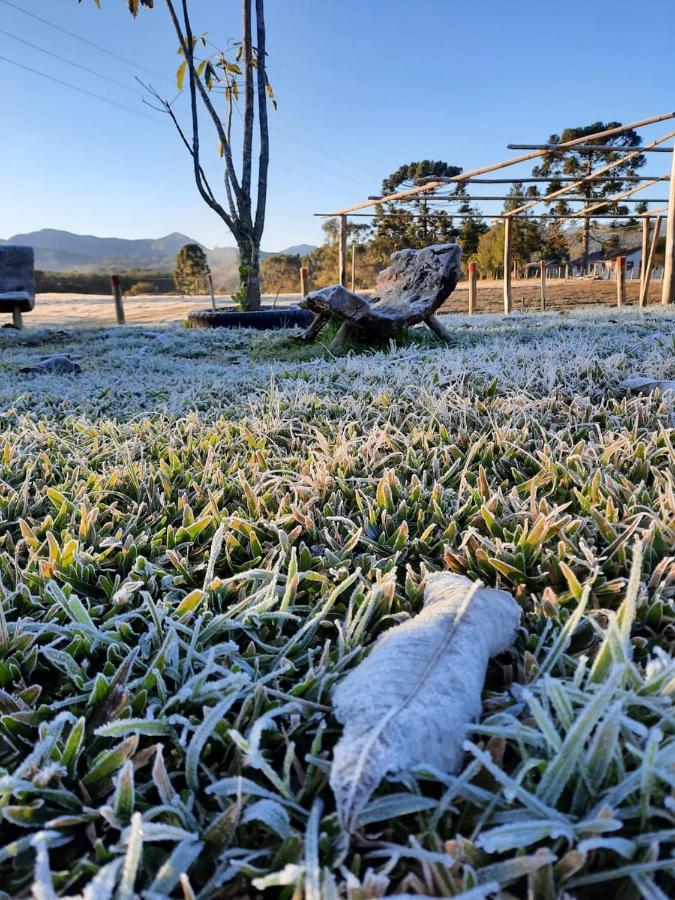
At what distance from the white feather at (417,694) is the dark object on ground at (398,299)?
3552 millimetres

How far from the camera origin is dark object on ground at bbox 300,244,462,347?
13.7 ft

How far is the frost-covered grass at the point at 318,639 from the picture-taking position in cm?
54

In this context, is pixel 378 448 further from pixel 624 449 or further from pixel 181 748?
pixel 181 748

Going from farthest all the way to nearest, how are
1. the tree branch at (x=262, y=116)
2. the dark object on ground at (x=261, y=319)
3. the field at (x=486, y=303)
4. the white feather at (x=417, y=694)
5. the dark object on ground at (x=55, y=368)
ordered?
the field at (x=486, y=303)
the tree branch at (x=262, y=116)
the dark object on ground at (x=261, y=319)
the dark object on ground at (x=55, y=368)
the white feather at (x=417, y=694)

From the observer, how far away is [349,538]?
3.88 feet

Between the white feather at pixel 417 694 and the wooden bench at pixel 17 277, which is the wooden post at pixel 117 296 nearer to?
the wooden bench at pixel 17 277

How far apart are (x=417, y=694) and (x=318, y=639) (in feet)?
1.13

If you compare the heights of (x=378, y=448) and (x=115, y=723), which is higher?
(x=378, y=448)

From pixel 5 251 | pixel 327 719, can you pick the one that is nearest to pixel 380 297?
pixel 327 719

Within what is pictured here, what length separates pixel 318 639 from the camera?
93 centimetres

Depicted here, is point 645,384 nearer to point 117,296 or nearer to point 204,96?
→ point 204,96

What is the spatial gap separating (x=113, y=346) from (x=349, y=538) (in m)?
4.85

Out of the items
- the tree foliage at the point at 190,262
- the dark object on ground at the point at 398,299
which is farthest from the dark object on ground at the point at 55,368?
the tree foliage at the point at 190,262

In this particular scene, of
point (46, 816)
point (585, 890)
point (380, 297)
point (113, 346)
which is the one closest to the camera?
point (585, 890)
